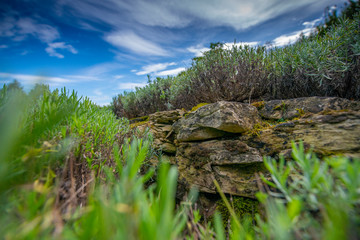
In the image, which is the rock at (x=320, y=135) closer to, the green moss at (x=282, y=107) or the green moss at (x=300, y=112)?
the green moss at (x=300, y=112)

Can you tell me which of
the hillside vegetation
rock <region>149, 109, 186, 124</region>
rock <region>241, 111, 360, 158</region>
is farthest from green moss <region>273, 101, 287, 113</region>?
rock <region>149, 109, 186, 124</region>

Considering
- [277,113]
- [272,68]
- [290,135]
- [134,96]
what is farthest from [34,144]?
[134,96]

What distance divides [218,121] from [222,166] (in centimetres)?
62

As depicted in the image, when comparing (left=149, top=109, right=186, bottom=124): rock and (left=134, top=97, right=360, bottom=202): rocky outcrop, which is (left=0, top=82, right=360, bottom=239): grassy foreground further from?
(left=149, top=109, right=186, bottom=124): rock

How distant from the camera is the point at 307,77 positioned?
2.95m

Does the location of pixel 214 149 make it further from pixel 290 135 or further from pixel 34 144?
pixel 34 144

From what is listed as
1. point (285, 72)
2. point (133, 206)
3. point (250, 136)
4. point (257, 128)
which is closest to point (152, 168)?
point (250, 136)

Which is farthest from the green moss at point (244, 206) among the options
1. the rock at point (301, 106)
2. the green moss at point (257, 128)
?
the rock at point (301, 106)

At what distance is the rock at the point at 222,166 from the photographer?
2.07m

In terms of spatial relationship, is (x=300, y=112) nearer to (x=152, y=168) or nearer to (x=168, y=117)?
(x=152, y=168)

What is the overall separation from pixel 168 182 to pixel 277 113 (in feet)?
8.58

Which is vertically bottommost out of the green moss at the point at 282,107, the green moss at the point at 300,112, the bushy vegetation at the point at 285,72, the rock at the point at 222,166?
the rock at the point at 222,166

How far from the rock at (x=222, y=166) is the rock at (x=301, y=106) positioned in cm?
80

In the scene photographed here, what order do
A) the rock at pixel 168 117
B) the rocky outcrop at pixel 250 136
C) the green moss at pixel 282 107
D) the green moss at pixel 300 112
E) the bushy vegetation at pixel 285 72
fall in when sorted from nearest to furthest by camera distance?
the rocky outcrop at pixel 250 136
the green moss at pixel 300 112
the green moss at pixel 282 107
the bushy vegetation at pixel 285 72
the rock at pixel 168 117
